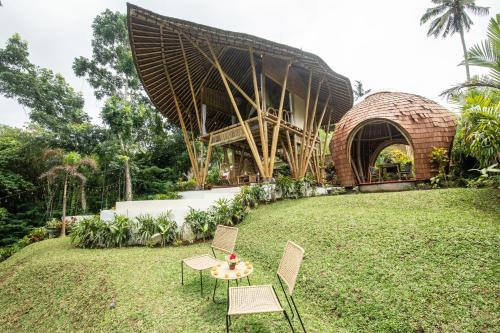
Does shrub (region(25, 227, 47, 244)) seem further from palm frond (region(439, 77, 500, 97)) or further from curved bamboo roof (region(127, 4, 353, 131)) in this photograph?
palm frond (region(439, 77, 500, 97))

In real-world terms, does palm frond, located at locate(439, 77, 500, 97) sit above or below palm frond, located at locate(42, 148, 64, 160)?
below

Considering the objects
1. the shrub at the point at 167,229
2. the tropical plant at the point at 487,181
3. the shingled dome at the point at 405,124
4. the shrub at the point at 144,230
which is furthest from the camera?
the shingled dome at the point at 405,124

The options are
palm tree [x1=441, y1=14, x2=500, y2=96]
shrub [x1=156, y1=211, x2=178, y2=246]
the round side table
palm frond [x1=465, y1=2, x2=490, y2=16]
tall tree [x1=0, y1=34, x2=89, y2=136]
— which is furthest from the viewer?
palm frond [x1=465, y1=2, x2=490, y2=16]

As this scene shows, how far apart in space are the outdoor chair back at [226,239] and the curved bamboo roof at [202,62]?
8.18 m

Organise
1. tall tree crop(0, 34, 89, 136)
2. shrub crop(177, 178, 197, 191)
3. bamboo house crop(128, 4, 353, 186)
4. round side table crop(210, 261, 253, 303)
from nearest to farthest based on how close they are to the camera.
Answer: round side table crop(210, 261, 253, 303)
bamboo house crop(128, 4, 353, 186)
shrub crop(177, 178, 197, 191)
tall tree crop(0, 34, 89, 136)

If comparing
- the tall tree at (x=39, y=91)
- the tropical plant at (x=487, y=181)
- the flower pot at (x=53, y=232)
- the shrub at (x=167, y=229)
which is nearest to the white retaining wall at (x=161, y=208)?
the shrub at (x=167, y=229)

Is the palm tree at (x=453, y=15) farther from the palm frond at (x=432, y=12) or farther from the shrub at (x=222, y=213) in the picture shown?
the shrub at (x=222, y=213)

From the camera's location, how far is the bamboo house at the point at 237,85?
33.9ft

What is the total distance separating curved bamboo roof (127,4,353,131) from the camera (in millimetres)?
9836

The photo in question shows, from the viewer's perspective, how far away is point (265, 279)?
162 inches

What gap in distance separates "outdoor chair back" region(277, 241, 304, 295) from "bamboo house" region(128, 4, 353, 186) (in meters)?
7.64

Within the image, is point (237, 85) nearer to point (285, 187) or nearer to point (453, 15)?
point (285, 187)

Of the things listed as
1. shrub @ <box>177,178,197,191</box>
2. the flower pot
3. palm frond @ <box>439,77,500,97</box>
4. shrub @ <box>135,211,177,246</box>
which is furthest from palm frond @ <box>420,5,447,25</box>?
the flower pot

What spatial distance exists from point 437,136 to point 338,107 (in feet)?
26.6
